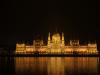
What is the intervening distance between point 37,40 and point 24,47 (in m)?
3.96

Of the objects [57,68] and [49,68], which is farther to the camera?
[57,68]

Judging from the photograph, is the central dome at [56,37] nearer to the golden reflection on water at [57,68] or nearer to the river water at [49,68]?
the golden reflection on water at [57,68]

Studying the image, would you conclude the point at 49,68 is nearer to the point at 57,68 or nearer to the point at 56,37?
the point at 57,68

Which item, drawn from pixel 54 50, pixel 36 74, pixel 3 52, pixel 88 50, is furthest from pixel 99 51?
pixel 36 74

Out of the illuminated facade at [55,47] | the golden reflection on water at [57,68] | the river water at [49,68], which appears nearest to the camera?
the river water at [49,68]

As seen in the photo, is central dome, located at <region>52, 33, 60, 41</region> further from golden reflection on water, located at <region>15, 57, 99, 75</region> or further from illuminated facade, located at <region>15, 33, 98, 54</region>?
golden reflection on water, located at <region>15, 57, 99, 75</region>

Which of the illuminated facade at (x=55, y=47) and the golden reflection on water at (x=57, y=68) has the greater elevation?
the illuminated facade at (x=55, y=47)

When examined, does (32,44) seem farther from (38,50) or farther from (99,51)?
(99,51)

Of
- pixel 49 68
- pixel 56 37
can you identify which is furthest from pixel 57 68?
pixel 56 37

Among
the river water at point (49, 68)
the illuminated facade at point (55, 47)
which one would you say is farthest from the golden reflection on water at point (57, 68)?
the illuminated facade at point (55, 47)

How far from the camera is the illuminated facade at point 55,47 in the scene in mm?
81625

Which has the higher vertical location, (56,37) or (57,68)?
(56,37)

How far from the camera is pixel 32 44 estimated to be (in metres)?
84.1

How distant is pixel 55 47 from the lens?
83.9 meters
